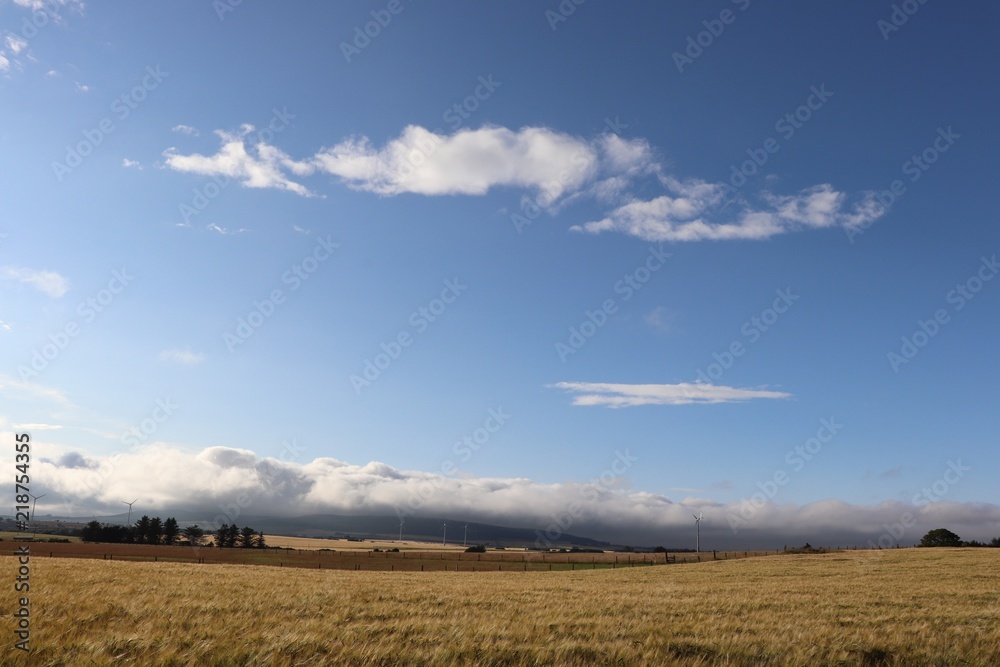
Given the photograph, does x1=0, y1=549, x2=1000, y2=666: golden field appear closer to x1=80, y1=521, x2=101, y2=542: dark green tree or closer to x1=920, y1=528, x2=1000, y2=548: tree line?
x1=920, y1=528, x2=1000, y2=548: tree line

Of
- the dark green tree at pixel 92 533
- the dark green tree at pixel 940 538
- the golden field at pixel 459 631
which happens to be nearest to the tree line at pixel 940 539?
the dark green tree at pixel 940 538

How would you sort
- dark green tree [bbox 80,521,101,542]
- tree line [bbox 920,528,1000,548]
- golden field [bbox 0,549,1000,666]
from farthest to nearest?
dark green tree [bbox 80,521,101,542] < tree line [bbox 920,528,1000,548] < golden field [bbox 0,549,1000,666]

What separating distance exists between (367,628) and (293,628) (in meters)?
1.44

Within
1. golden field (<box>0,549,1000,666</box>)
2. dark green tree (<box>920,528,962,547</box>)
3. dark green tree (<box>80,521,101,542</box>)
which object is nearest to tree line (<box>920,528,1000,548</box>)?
dark green tree (<box>920,528,962,547</box>)

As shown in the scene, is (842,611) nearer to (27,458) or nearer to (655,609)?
(655,609)

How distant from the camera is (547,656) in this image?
11281 millimetres

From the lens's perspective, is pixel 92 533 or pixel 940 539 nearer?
pixel 940 539

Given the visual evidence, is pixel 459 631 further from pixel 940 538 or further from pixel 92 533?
pixel 92 533

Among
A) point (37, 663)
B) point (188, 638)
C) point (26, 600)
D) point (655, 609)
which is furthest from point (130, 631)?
point (655, 609)

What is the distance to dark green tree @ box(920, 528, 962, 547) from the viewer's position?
144m

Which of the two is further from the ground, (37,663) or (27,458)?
(27,458)

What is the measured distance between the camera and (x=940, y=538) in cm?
14825

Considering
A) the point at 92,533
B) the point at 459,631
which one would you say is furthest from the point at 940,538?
the point at 92,533

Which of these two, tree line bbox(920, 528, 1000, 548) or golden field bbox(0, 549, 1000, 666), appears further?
tree line bbox(920, 528, 1000, 548)
